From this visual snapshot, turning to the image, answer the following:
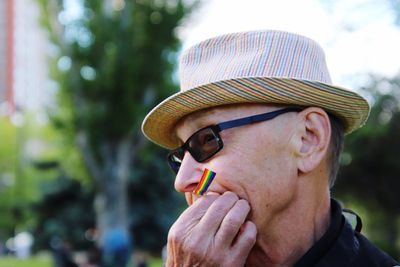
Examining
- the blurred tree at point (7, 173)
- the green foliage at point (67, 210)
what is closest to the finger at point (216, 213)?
the green foliage at point (67, 210)

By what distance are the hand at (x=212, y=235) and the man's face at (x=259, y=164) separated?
0.15 feet

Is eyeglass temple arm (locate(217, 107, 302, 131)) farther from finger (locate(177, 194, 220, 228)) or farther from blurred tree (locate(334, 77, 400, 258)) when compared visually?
blurred tree (locate(334, 77, 400, 258))

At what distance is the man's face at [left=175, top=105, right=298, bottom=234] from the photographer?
5.98 ft

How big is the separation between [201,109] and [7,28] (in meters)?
87.4

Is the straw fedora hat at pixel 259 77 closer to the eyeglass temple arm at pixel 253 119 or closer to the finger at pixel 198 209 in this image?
the eyeglass temple arm at pixel 253 119

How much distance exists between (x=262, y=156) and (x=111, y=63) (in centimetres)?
1334

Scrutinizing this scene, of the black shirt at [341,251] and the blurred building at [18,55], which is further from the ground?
the black shirt at [341,251]

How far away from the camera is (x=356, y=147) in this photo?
2223cm

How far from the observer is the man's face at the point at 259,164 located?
1823 millimetres

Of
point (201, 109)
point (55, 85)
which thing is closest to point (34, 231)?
point (55, 85)

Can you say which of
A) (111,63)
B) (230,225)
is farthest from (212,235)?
(111,63)

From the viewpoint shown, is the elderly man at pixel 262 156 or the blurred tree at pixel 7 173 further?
the blurred tree at pixel 7 173

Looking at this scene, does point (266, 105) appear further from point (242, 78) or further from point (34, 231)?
point (34, 231)

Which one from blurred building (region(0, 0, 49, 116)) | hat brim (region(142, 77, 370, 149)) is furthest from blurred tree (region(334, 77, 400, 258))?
blurred building (region(0, 0, 49, 116))
